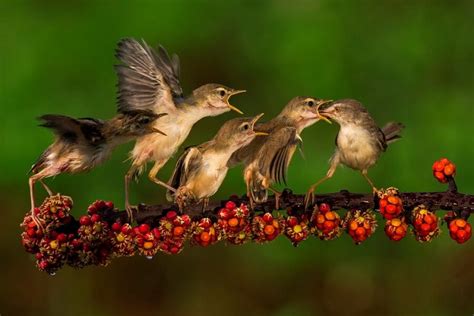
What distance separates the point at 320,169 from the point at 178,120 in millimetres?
1563

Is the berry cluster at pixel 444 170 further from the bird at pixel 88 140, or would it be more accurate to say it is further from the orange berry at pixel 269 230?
the bird at pixel 88 140

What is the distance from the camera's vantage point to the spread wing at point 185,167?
70.4 inches

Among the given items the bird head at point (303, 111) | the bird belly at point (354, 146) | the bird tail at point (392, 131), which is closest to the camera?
the bird head at point (303, 111)

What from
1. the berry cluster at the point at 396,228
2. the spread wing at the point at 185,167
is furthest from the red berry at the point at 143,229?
the berry cluster at the point at 396,228

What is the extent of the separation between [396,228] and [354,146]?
239 millimetres

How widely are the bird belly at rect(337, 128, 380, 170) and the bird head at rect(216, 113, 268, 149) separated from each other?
0.24 meters

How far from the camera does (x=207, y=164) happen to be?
1763mm

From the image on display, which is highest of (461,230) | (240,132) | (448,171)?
(240,132)

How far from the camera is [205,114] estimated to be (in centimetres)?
183

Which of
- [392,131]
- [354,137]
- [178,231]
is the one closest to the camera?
[178,231]

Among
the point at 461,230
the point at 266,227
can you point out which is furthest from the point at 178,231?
the point at 461,230

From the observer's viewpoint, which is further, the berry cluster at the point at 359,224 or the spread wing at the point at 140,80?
the spread wing at the point at 140,80

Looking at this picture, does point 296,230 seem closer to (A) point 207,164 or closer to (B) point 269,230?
(B) point 269,230

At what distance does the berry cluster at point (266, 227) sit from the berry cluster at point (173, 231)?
5.3 inches
